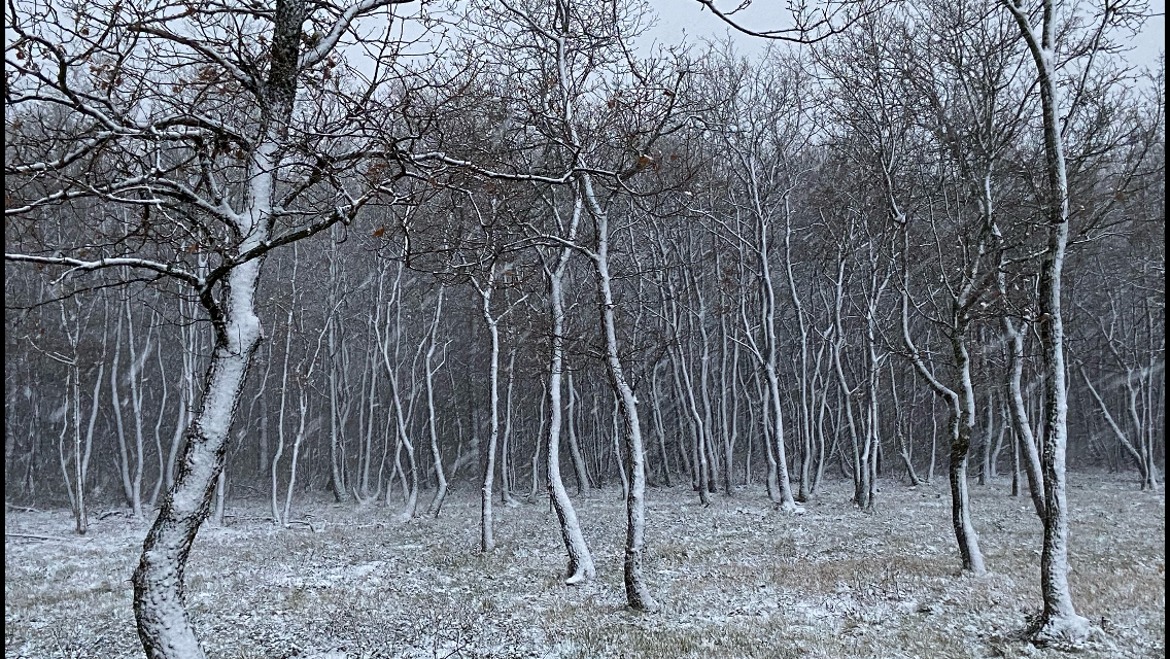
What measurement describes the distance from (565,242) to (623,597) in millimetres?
5667

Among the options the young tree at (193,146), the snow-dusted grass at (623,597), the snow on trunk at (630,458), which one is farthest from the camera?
the snow on trunk at (630,458)

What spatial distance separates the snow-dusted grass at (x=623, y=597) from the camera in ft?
28.8

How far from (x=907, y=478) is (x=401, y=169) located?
3367cm

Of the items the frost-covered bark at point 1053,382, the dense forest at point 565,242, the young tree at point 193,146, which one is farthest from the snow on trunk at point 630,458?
the young tree at point 193,146

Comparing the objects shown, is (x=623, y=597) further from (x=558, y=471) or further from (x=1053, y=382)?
(x=1053, y=382)

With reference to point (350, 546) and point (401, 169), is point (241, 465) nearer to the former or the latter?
point (350, 546)

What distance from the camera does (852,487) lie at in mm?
29797

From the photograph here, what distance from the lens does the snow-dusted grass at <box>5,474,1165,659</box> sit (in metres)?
8.78

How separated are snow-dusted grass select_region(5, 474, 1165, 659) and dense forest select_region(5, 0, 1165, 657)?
3.91 ft

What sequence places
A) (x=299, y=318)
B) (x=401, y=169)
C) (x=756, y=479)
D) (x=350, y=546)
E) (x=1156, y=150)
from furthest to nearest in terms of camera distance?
1. (x=756, y=479)
2. (x=299, y=318)
3. (x=350, y=546)
4. (x=1156, y=150)
5. (x=401, y=169)

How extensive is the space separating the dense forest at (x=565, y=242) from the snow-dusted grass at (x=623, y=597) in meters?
1.19

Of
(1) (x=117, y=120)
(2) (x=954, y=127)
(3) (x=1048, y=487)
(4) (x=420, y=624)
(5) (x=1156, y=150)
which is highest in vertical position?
(2) (x=954, y=127)

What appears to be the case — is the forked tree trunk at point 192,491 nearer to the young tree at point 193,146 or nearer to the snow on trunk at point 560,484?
the young tree at point 193,146

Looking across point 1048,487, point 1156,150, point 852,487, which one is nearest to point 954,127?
point 1156,150
